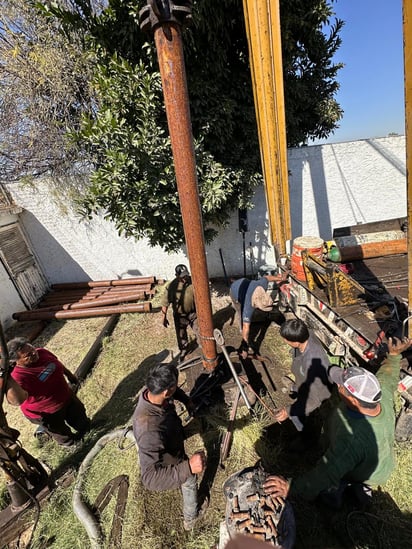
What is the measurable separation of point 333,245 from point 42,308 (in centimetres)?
785

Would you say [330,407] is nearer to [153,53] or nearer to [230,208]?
[230,208]

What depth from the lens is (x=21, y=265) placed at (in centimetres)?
753

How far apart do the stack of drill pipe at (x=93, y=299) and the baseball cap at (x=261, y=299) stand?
11.5 feet

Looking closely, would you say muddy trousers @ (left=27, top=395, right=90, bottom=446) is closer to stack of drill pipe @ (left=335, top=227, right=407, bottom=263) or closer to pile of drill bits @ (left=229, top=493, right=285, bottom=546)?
pile of drill bits @ (left=229, top=493, right=285, bottom=546)

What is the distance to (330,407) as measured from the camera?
3586 millimetres

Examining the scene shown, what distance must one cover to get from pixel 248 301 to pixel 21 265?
23.1 ft

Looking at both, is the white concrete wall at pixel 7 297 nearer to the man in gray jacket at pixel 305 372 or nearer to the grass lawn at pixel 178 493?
the grass lawn at pixel 178 493

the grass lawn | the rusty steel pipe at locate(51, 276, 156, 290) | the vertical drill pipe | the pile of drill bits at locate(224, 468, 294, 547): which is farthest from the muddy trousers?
the rusty steel pipe at locate(51, 276, 156, 290)

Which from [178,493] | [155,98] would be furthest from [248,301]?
[155,98]

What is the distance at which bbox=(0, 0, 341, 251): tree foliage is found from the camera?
4344 mm

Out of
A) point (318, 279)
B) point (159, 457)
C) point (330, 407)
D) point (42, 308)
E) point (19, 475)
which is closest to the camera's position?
point (159, 457)

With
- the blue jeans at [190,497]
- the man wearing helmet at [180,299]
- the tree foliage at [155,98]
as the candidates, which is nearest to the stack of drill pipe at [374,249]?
the tree foliage at [155,98]

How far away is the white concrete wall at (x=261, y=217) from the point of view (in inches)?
284

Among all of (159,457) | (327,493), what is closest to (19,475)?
(159,457)
